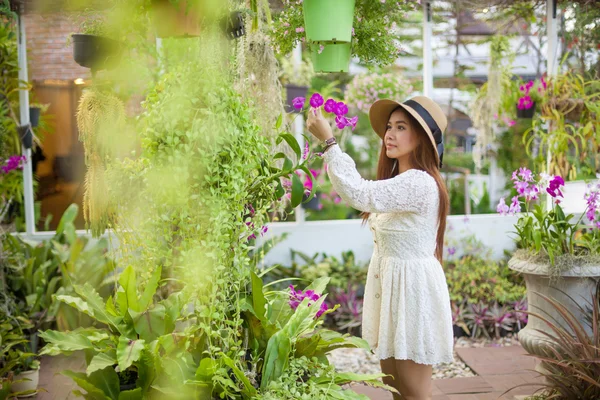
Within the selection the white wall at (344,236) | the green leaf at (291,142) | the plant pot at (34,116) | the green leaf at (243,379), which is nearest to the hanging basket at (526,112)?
the white wall at (344,236)

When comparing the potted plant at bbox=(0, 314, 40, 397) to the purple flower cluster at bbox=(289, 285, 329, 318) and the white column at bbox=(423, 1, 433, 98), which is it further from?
the white column at bbox=(423, 1, 433, 98)

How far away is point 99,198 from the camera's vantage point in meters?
2.19

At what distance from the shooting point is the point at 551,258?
322 centimetres

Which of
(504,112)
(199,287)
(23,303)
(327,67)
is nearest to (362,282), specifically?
(504,112)

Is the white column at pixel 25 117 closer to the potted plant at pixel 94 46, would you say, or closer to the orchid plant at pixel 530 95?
the potted plant at pixel 94 46

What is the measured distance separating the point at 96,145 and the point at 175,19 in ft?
2.17

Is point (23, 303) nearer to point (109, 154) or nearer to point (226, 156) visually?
point (109, 154)

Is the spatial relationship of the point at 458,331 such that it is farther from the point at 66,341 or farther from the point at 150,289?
the point at 66,341

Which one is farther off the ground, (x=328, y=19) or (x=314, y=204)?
(x=328, y=19)

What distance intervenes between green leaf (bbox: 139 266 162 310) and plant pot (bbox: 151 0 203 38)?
74 centimetres

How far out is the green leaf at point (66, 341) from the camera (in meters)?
2.11

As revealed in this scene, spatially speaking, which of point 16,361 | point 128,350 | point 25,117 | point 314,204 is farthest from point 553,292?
point 25,117

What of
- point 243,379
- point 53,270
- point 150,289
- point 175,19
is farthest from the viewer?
point 53,270

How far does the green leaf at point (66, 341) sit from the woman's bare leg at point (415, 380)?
3.99 ft
